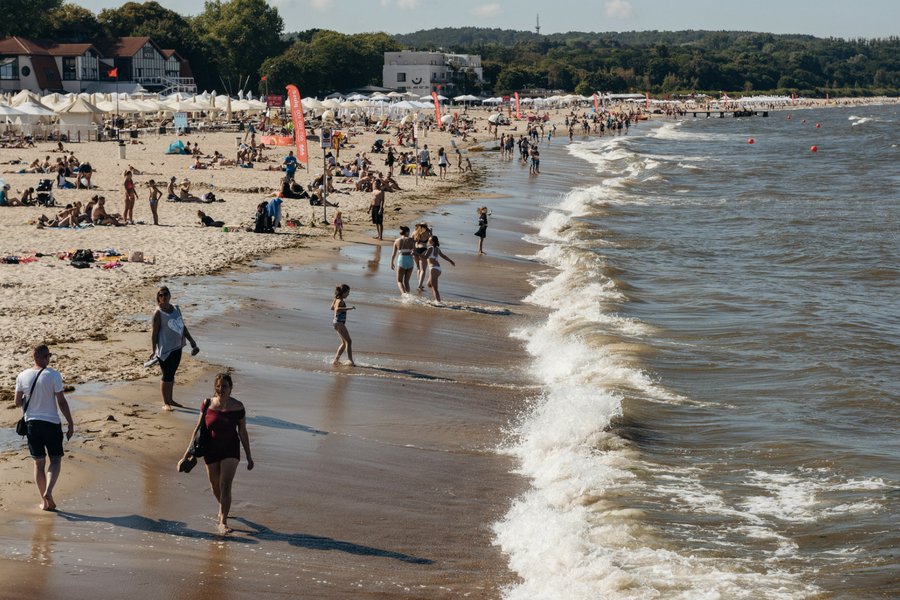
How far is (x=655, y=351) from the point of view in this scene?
15.6m

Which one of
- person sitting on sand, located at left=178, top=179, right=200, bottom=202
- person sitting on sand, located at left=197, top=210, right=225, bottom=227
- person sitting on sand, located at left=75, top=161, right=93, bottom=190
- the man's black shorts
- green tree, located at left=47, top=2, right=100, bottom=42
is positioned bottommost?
the man's black shorts

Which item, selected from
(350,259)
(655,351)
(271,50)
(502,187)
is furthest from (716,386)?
(271,50)

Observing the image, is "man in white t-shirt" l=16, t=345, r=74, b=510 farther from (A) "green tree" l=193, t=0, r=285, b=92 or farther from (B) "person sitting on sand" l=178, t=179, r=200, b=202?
(A) "green tree" l=193, t=0, r=285, b=92

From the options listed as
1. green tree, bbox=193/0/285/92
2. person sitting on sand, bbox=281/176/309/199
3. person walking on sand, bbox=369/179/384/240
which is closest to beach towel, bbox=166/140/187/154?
person sitting on sand, bbox=281/176/309/199

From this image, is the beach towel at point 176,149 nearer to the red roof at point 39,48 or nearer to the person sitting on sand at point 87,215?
the person sitting on sand at point 87,215

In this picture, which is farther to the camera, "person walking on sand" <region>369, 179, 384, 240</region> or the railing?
the railing

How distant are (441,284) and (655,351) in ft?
19.1

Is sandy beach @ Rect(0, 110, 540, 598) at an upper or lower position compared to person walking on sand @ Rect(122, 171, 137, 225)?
lower

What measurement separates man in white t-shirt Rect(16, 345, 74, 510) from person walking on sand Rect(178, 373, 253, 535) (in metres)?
1.09

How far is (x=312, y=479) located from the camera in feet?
32.6

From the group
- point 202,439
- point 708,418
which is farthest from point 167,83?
point 202,439

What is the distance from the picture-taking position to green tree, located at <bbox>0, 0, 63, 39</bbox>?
95312mm

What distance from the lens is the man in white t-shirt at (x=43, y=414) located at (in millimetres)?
8648

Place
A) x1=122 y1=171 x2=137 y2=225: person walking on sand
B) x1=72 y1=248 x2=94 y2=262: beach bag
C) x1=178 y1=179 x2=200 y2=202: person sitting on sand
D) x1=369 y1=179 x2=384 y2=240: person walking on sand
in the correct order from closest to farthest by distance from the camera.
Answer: x1=72 y1=248 x2=94 y2=262: beach bag < x1=122 y1=171 x2=137 y2=225: person walking on sand < x1=369 y1=179 x2=384 y2=240: person walking on sand < x1=178 y1=179 x2=200 y2=202: person sitting on sand
